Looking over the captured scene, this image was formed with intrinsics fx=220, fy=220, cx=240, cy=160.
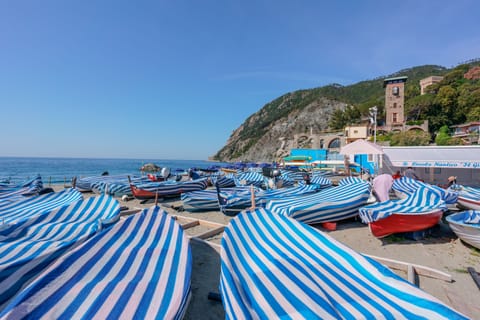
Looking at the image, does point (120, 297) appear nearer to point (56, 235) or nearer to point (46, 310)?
point (46, 310)

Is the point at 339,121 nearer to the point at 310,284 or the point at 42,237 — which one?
the point at 310,284

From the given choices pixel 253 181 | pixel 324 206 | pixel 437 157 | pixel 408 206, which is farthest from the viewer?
pixel 253 181

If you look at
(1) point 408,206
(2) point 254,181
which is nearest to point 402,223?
(1) point 408,206

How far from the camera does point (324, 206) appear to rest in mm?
6113

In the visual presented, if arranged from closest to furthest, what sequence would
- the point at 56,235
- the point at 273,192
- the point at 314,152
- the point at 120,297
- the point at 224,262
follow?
1. the point at 120,297
2. the point at 224,262
3. the point at 56,235
4. the point at 273,192
5. the point at 314,152

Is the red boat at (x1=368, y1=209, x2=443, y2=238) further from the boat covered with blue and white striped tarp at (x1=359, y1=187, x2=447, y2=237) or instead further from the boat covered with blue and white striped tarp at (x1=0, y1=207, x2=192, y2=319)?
the boat covered with blue and white striped tarp at (x1=0, y1=207, x2=192, y2=319)

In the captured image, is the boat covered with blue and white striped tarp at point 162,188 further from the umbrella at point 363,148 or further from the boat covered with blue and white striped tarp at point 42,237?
the umbrella at point 363,148

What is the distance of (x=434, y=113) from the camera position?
147 ft

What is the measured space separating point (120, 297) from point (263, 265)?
5.23 feet

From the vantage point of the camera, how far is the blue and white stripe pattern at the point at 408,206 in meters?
4.84

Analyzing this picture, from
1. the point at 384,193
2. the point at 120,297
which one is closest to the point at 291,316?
the point at 120,297

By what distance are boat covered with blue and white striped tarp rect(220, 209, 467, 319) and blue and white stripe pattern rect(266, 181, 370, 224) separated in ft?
8.09

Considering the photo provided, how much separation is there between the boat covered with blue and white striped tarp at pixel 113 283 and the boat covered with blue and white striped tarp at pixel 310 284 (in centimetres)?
58

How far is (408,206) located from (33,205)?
10.6 metres
